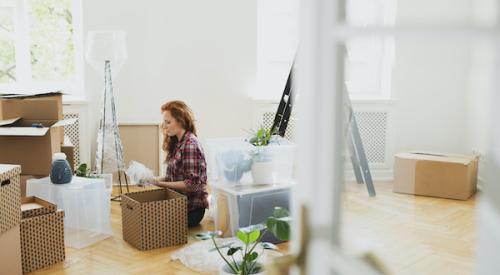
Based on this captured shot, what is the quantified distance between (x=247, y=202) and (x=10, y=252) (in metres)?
1.32

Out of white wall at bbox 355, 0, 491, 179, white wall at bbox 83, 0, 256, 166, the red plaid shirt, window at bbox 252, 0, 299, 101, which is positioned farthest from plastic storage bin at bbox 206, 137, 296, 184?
white wall at bbox 355, 0, 491, 179

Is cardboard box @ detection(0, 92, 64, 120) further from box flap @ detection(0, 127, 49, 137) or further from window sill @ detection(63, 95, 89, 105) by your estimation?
window sill @ detection(63, 95, 89, 105)

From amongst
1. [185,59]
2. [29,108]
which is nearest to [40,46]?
[185,59]

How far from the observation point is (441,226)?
3801 millimetres

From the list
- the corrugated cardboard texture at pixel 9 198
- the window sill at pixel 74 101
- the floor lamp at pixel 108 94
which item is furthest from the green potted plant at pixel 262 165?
the window sill at pixel 74 101

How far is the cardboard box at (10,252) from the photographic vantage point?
271 cm

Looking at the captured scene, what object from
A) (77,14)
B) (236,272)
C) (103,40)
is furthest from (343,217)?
(77,14)

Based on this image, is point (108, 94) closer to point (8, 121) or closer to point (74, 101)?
point (74, 101)

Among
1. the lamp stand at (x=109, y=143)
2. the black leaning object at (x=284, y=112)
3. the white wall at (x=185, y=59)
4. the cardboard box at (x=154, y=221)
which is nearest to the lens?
the cardboard box at (x=154, y=221)

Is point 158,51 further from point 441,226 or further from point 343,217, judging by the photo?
point 343,217

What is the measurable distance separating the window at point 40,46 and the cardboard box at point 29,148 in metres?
1.62

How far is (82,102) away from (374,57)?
2568mm

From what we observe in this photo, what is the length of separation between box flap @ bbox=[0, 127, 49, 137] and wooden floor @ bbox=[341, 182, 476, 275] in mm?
1852

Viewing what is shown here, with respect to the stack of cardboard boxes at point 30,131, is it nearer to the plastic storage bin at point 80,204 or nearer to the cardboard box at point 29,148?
the cardboard box at point 29,148
